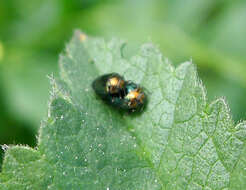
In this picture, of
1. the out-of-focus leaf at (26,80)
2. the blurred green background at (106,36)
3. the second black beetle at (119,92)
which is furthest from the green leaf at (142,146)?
the blurred green background at (106,36)

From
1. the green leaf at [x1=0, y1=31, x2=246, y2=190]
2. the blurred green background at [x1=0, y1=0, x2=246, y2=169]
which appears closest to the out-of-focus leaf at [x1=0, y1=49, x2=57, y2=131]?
the blurred green background at [x1=0, y1=0, x2=246, y2=169]

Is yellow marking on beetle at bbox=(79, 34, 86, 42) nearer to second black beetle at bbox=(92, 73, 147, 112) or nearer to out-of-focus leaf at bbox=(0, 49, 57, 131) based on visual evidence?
second black beetle at bbox=(92, 73, 147, 112)

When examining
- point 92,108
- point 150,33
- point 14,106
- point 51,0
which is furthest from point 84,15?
point 92,108

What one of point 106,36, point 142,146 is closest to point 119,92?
point 142,146

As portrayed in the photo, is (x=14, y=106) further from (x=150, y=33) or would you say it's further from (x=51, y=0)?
(x=150, y=33)

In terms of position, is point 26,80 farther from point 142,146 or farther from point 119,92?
point 142,146
